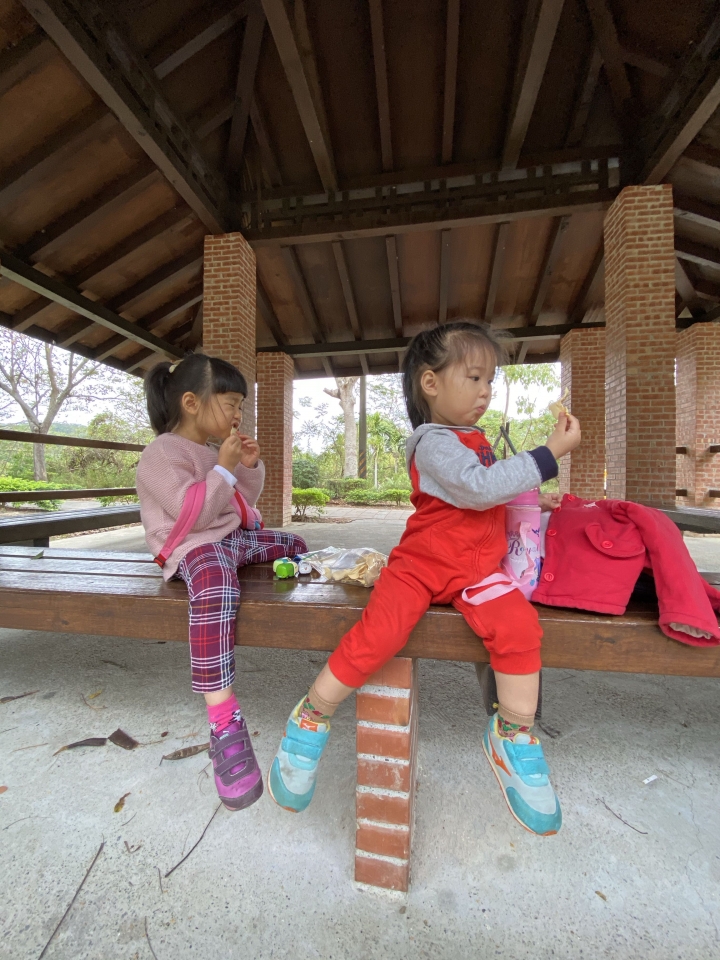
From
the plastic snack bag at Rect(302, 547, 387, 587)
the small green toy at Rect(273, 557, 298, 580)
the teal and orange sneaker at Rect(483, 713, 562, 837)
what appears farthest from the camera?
the small green toy at Rect(273, 557, 298, 580)

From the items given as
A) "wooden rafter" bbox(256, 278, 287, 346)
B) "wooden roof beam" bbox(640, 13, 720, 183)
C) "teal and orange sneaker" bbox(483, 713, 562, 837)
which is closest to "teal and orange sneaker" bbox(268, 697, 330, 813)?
"teal and orange sneaker" bbox(483, 713, 562, 837)

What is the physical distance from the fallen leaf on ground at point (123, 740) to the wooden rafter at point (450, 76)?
5526 millimetres

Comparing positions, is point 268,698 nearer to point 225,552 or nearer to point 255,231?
point 225,552

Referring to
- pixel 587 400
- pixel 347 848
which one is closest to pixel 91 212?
pixel 347 848

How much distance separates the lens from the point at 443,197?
4.70 metres

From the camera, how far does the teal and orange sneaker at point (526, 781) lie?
93cm

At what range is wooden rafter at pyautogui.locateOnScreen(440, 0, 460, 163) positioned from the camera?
3.70 m

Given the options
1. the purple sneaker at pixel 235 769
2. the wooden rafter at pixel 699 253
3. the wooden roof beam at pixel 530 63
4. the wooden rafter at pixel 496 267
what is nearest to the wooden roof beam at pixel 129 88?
the wooden roof beam at pixel 530 63

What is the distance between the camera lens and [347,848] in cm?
119

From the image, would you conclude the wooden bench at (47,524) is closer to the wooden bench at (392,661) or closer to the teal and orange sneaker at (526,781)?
the wooden bench at (392,661)

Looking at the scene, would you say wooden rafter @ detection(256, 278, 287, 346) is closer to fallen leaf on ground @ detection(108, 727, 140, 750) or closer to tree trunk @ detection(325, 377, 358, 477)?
fallen leaf on ground @ detection(108, 727, 140, 750)

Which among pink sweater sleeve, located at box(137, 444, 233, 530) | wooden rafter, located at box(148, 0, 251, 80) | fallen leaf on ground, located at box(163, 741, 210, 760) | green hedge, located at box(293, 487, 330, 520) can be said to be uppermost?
wooden rafter, located at box(148, 0, 251, 80)

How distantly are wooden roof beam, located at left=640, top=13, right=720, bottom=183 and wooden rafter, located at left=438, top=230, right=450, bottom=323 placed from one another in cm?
204

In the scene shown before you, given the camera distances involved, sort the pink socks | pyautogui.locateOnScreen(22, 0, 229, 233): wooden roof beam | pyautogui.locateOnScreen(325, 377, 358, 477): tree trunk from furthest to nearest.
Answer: pyautogui.locateOnScreen(325, 377, 358, 477): tree trunk, pyautogui.locateOnScreen(22, 0, 229, 233): wooden roof beam, the pink socks
